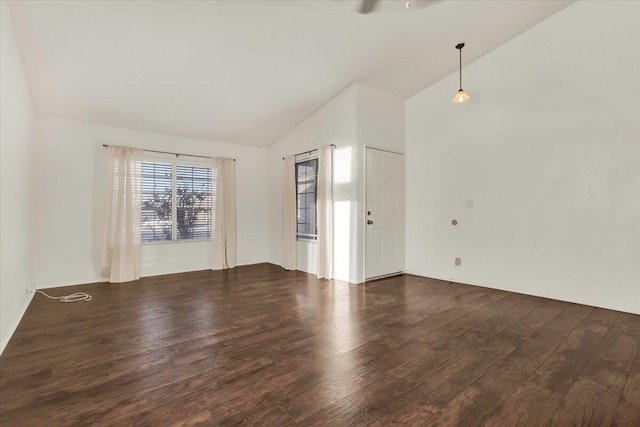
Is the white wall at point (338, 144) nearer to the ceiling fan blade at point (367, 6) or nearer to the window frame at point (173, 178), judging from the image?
the ceiling fan blade at point (367, 6)

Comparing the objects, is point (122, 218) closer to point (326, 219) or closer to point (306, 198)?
point (306, 198)

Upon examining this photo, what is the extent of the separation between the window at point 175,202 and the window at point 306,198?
6.04ft

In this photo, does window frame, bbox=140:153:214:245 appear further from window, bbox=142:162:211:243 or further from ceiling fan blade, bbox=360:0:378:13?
ceiling fan blade, bbox=360:0:378:13

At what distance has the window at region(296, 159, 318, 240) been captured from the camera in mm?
5384

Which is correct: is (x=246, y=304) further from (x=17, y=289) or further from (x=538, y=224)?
(x=538, y=224)

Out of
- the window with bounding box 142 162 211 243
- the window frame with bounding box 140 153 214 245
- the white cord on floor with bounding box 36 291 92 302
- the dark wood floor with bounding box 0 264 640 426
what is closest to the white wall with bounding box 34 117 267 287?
the window frame with bounding box 140 153 214 245

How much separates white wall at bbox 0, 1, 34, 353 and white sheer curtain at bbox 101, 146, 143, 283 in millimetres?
1012

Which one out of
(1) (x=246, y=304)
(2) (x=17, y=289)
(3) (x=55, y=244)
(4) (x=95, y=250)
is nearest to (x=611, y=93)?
(1) (x=246, y=304)

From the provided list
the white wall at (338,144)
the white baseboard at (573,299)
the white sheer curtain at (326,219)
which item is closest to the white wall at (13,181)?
the white sheer curtain at (326,219)

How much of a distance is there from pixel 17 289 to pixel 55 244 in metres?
1.56

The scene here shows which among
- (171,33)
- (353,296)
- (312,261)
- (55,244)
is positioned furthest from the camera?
(312,261)

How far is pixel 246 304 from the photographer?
3.54 metres

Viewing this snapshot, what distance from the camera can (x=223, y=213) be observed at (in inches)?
228

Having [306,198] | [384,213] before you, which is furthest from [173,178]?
[384,213]
